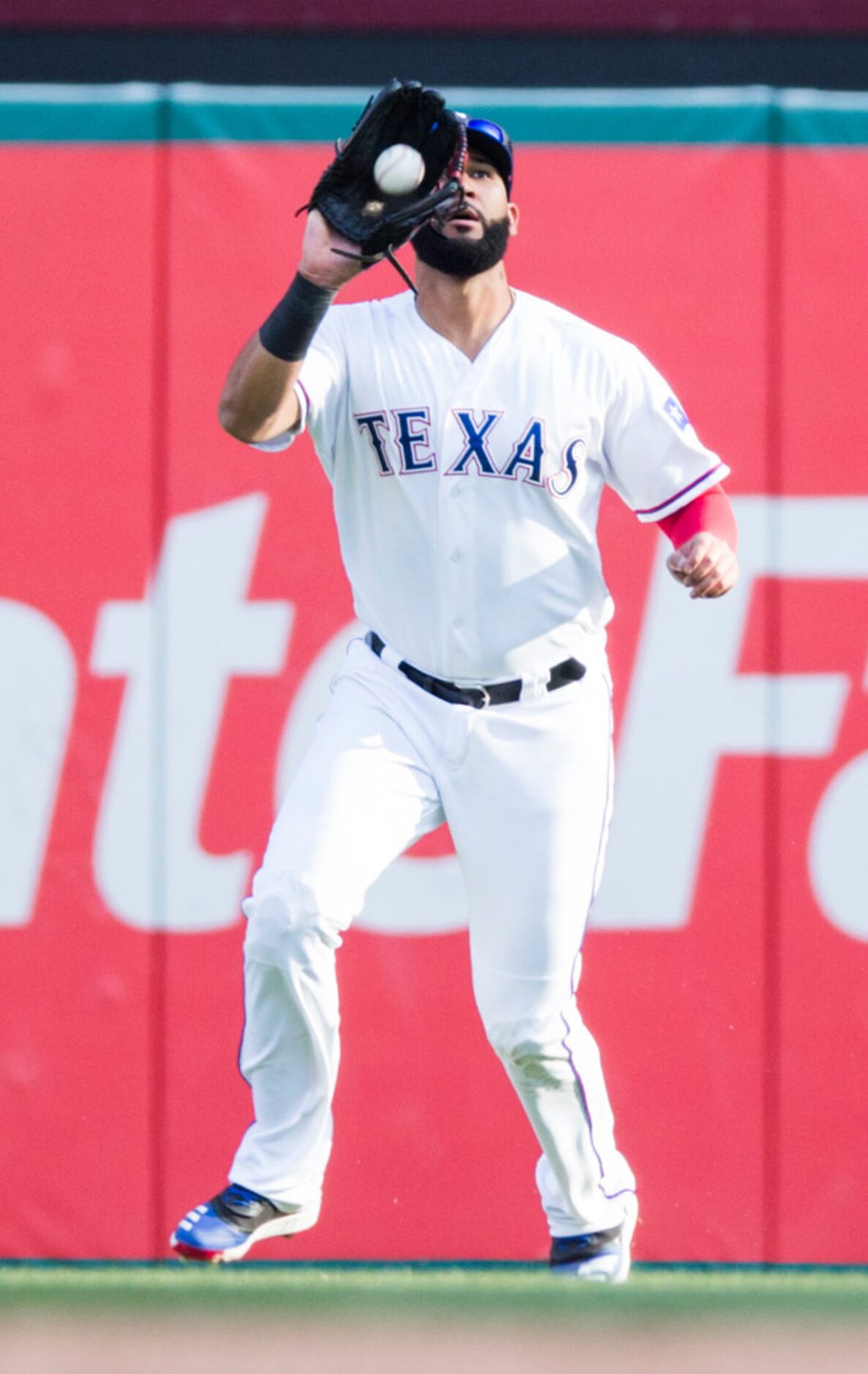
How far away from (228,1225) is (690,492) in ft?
4.56

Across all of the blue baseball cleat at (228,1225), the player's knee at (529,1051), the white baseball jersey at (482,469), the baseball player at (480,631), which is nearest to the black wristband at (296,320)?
the baseball player at (480,631)

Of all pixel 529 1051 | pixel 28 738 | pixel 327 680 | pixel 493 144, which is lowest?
pixel 529 1051

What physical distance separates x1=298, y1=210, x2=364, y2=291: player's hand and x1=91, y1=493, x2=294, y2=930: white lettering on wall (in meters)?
1.49

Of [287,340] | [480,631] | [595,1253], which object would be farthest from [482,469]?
[595,1253]

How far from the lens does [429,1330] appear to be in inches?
47.7

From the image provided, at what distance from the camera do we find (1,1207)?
13.7ft

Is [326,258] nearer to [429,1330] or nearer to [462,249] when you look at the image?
[462,249]

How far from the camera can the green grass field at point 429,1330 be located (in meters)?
1.17

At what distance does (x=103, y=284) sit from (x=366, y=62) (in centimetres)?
78

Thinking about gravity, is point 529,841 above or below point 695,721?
below

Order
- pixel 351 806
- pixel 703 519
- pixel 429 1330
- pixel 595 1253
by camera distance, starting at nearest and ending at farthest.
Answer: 1. pixel 429 1330
2. pixel 351 806
3. pixel 703 519
4. pixel 595 1253

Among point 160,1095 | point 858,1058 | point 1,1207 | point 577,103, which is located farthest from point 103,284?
point 858,1058

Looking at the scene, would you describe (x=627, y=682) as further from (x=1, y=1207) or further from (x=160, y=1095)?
(x=1, y=1207)

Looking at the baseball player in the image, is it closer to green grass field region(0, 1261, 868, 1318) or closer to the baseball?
the baseball
